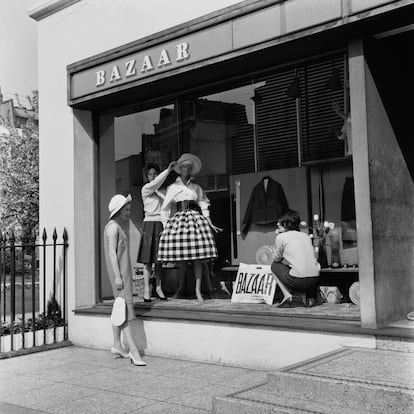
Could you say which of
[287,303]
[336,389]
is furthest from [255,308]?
[336,389]

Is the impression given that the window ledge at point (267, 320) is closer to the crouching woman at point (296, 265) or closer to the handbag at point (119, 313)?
the crouching woman at point (296, 265)

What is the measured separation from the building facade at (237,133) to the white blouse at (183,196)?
13 cm

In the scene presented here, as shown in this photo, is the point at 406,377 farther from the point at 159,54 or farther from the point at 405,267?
the point at 159,54

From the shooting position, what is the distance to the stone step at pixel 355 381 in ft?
13.6

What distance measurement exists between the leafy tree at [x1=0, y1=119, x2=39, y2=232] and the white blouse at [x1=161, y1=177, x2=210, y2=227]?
51.0ft

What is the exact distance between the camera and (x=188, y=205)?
8516 mm

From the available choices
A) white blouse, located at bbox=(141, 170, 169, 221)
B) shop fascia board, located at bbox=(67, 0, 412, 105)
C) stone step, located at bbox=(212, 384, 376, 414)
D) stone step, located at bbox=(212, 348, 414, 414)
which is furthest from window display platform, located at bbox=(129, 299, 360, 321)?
shop fascia board, located at bbox=(67, 0, 412, 105)

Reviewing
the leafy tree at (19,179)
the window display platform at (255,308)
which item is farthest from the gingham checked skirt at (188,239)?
the leafy tree at (19,179)

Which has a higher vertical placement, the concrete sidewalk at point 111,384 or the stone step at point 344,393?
the stone step at point 344,393

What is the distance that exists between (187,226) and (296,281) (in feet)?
6.59

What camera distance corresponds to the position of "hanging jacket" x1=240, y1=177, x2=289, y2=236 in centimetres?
802

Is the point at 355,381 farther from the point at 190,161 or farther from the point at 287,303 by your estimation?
the point at 190,161

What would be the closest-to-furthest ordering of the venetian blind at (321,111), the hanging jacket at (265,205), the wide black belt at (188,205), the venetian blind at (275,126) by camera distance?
the venetian blind at (321,111), the venetian blind at (275,126), the hanging jacket at (265,205), the wide black belt at (188,205)

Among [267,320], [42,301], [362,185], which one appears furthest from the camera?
[42,301]
